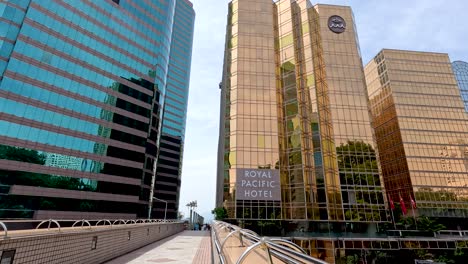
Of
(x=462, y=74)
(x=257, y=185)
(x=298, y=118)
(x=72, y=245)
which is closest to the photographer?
(x=72, y=245)

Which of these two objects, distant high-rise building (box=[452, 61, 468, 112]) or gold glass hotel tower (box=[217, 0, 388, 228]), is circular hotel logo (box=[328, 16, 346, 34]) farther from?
distant high-rise building (box=[452, 61, 468, 112])

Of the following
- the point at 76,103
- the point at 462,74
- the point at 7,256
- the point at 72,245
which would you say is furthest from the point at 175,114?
the point at 462,74

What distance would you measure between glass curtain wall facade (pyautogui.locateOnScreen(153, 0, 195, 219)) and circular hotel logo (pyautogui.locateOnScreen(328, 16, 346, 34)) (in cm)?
8208

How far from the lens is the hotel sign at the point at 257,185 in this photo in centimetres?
3331

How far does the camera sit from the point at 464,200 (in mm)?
61562

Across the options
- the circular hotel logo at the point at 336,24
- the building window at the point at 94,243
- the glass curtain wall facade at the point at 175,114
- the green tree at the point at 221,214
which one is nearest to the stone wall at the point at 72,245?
the building window at the point at 94,243

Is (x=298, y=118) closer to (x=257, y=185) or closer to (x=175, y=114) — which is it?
(x=257, y=185)

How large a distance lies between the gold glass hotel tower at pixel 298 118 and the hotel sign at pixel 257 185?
0.50 ft

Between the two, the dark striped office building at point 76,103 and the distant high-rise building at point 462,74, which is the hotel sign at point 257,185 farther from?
the distant high-rise building at point 462,74

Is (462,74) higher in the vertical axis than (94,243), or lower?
higher

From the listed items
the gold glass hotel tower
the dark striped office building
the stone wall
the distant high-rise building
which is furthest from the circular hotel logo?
the distant high-rise building

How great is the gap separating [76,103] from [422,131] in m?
87.3

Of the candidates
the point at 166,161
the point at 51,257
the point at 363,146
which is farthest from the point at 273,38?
the point at 166,161

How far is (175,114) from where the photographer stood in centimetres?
11775
